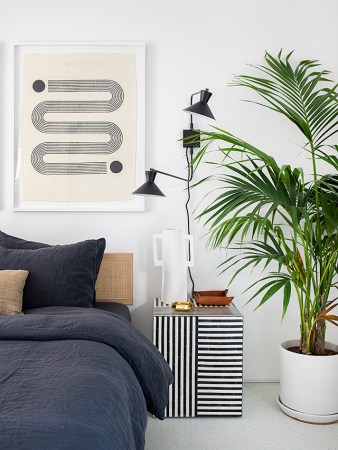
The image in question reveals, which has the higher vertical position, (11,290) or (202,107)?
(202,107)

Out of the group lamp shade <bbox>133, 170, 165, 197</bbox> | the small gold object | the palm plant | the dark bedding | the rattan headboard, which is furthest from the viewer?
the rattan headboard

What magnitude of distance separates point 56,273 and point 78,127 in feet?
3.14

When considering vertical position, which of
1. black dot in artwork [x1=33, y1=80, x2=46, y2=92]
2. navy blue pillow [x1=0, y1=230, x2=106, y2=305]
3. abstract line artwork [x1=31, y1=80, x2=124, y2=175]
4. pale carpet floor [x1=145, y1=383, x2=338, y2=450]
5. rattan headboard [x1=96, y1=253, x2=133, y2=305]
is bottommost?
pale carpet floor [x1=145, y1=383, x2=338, y2=450]

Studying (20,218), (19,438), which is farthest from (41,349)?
(20,218)

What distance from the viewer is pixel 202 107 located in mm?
2832

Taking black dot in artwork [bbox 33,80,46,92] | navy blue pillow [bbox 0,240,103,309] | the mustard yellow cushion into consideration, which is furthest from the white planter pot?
black dot in artwork [bbox 33,80,46,92]

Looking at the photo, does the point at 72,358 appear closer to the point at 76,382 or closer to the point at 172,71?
the point at 76,382

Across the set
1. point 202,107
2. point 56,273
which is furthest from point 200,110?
point 56,273

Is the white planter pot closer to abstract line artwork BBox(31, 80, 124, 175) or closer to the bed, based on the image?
the bed

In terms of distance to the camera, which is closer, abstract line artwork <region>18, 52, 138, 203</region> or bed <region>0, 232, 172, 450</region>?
bed <region>0, 232, 172, 450</region>

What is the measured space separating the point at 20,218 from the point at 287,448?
6.35 ft

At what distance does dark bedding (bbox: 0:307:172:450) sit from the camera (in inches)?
49.2

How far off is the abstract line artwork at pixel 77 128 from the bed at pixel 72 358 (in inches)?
16.9

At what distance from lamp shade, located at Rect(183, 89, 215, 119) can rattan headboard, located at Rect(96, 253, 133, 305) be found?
0.90 meters
